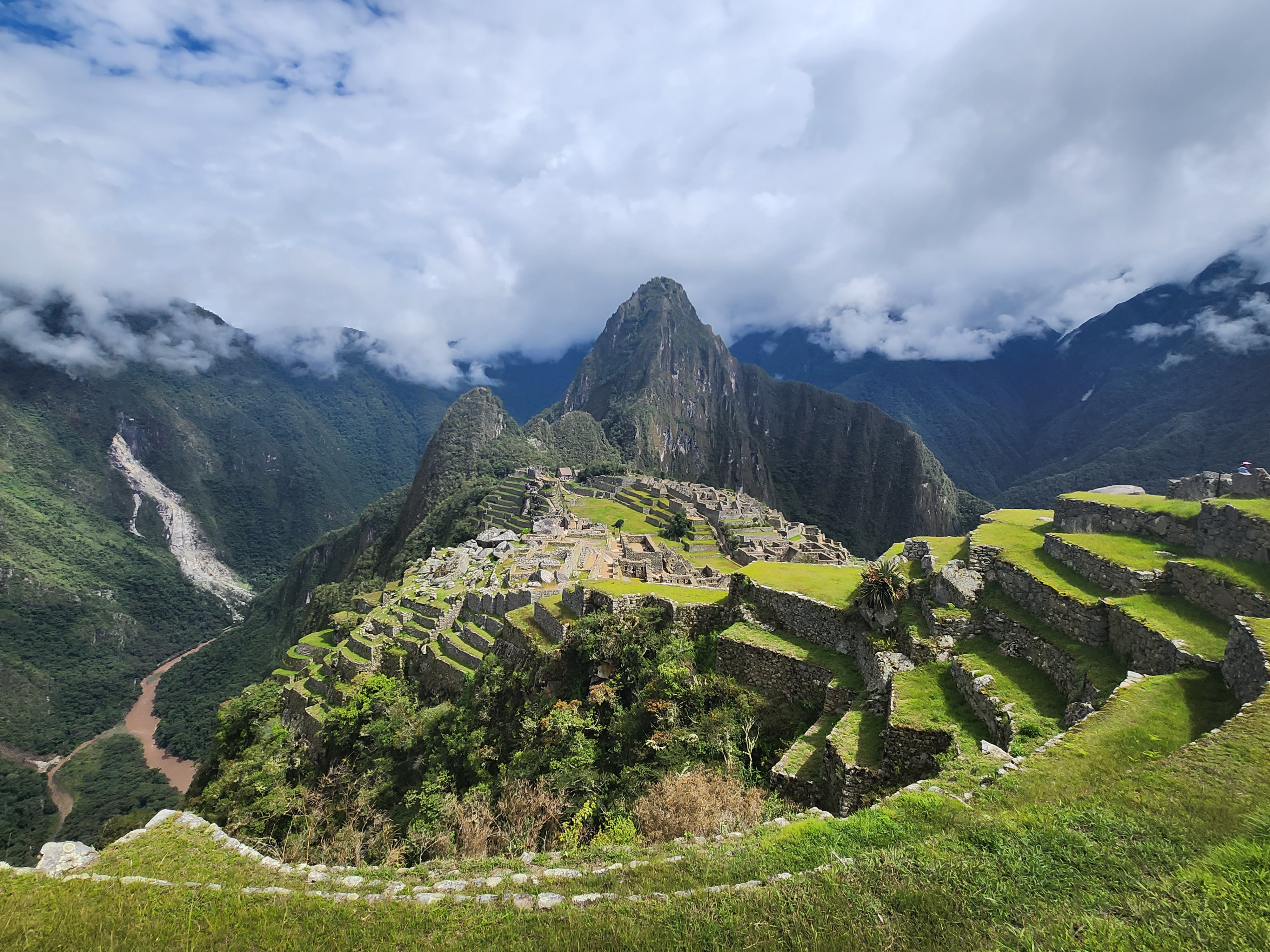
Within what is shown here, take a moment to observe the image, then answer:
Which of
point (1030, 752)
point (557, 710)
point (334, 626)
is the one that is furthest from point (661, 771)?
point (334, 626)

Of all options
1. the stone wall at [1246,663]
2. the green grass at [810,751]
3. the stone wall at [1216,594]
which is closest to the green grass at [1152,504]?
the stone wall at [1216,594]

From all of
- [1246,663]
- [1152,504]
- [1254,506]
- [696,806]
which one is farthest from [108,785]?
[1254,506]

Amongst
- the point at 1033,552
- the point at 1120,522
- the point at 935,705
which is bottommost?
the point at 935,705

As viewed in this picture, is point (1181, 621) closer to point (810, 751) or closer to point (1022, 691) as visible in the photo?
point (1022, 691)

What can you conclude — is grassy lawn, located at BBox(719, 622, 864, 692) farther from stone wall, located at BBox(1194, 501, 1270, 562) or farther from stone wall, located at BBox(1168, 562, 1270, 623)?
stone wall, located at BBox(1194, 501, 1270, 562)

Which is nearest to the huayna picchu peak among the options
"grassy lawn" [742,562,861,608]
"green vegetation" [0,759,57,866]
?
"grassy lawn" [742,562,861,608]

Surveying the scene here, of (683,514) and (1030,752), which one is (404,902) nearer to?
Answer: (1030,752)

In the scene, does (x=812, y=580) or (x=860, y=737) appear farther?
(x=812, y=580)
